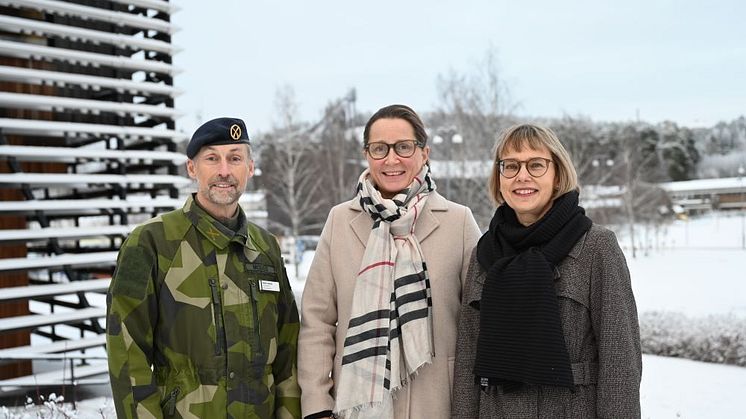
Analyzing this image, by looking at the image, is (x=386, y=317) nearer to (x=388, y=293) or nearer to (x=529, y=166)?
(x=388, y=293)

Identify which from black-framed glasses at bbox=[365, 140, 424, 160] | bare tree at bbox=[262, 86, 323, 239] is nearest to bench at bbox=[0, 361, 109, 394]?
black-framed glasses at bbox=[365, 140, 424, 160]

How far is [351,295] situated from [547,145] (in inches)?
51.5

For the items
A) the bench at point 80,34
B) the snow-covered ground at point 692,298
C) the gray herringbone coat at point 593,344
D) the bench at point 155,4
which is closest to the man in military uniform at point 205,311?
the gray herringbone coat at point 593,344

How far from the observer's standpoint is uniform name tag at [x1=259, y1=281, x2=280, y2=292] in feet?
11.3

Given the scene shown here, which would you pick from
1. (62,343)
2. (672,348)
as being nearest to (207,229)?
(62,343)

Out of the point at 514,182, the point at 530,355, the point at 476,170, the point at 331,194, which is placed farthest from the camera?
the point at 331,194

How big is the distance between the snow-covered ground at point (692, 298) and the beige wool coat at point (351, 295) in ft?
15.9

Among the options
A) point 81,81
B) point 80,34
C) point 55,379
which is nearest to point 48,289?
point 55,379

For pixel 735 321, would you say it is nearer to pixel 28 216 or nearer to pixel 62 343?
pixel 62 343

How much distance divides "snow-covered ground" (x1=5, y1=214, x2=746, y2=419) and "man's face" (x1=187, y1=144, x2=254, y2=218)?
228 inches

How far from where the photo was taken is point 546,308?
2.87 m

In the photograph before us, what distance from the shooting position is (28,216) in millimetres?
11273

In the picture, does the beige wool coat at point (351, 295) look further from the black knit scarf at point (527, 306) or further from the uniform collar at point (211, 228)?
the uniform collar at point (211, 228)

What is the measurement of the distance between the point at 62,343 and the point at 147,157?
3.35 m
